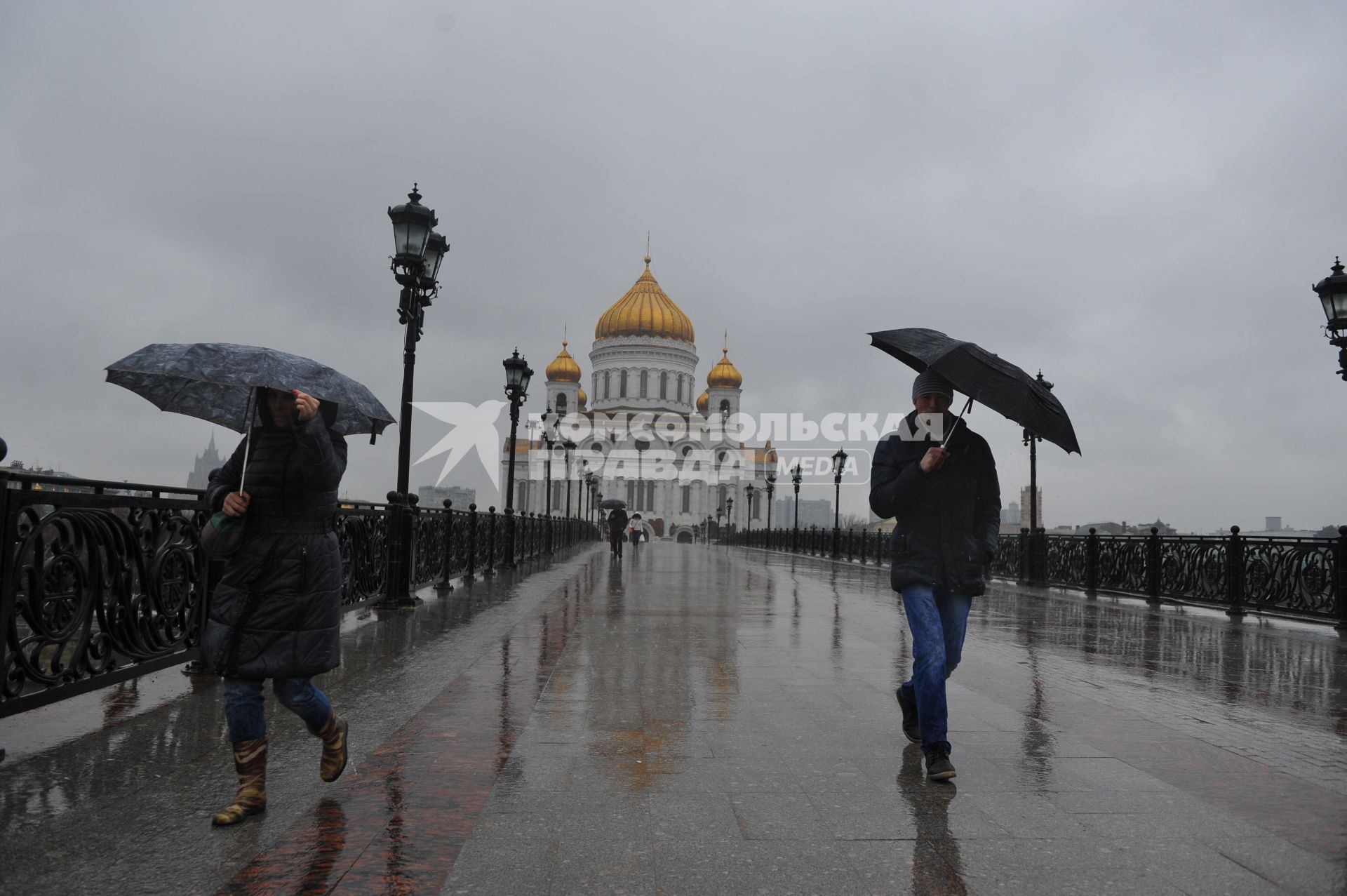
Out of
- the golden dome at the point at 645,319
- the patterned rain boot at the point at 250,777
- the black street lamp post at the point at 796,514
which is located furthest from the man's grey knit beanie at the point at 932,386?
the golden dome at the point at 645,319

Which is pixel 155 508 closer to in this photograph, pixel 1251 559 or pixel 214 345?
pixel 214 345

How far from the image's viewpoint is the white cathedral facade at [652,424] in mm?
89438

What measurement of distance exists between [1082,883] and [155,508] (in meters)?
5.47

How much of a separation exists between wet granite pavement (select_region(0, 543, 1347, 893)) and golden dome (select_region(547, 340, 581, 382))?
85.2 metres

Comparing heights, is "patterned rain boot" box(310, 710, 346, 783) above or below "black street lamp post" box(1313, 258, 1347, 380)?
below

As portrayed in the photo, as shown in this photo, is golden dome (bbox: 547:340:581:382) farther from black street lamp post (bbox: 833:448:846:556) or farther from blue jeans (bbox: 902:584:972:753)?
blue jeans (bbox: 902:584:972:753)

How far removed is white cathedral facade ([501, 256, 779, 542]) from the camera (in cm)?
8944

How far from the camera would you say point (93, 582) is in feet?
17.0

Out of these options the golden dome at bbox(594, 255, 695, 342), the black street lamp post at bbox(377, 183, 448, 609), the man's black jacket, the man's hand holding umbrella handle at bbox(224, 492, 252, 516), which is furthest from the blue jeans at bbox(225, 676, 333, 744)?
the golden dome at bbox(594, 255, 695, 342)

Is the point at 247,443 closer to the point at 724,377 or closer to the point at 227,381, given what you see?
the point at 227,381

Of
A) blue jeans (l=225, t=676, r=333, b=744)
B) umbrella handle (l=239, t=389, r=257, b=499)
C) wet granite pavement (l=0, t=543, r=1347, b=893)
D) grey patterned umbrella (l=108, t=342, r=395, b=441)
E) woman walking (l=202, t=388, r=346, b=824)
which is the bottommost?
wet granite pavement (l=0, t=543, r=1347, b=893)

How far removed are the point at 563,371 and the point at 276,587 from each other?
294ft

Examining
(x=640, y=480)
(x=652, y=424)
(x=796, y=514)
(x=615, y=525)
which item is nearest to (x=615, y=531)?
(x=615, y=525)

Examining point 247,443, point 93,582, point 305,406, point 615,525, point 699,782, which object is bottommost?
point 699,782
